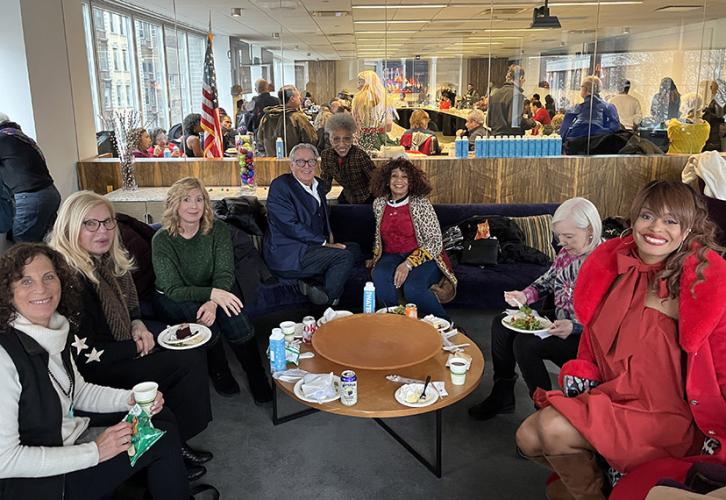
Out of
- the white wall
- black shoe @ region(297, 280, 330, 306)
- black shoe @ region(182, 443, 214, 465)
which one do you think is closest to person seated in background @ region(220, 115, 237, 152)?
the white wall

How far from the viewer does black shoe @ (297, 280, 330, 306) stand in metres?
3.99

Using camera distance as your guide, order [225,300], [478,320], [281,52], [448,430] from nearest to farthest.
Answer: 1. [448,430]
2. [225,300]
3. [478,320]
4. [281,52]

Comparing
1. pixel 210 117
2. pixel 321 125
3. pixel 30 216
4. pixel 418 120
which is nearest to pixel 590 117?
pixel 418 120

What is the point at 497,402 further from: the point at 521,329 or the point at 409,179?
the point at 409,179

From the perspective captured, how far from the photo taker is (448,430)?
3033 mm

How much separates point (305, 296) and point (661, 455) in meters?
2.57

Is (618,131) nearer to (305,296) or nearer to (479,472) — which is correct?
(305,296)

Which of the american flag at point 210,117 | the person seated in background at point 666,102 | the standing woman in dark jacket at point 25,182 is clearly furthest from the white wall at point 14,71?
the person seated in background at point 666,102

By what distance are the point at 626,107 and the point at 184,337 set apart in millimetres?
5278

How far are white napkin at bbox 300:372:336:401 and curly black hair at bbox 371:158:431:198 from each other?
1.77 meters

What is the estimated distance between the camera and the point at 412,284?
3873 millimetres

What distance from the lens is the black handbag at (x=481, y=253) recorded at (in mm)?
4301

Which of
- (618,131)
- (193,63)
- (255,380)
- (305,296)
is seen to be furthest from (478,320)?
(193,63)

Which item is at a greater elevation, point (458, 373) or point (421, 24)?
point (421, 24)
